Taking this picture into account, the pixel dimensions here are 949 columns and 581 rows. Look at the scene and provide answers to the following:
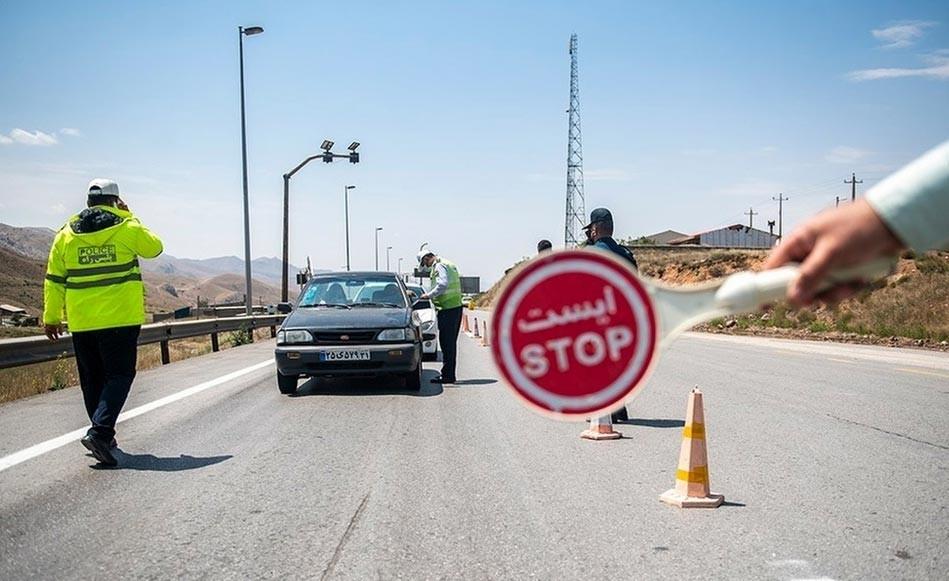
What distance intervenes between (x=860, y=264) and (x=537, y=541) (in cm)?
404

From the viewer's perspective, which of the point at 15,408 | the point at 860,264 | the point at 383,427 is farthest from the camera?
the point at 15,408

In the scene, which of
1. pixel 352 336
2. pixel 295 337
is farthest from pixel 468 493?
pixel 295 337

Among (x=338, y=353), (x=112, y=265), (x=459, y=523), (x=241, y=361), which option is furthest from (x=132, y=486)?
(x=241, y=361)

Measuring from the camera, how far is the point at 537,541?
5.07 meters

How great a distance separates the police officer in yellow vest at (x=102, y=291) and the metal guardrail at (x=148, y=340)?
5169 mm

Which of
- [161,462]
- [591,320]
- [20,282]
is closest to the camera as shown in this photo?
[591,320]

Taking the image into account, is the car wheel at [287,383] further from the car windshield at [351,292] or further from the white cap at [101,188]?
the white cap at [101,188]

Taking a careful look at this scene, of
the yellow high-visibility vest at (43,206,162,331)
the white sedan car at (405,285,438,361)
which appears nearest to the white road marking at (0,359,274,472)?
the yellow high-visibility vest at (43,206,162,331)

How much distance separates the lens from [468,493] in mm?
6246

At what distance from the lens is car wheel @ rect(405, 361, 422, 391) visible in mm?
12242

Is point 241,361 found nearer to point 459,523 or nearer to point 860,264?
Result: point 459,523

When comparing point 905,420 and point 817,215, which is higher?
point 817,215

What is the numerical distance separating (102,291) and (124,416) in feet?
11.4

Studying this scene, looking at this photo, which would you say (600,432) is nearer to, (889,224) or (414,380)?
(414,380)
